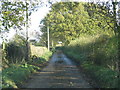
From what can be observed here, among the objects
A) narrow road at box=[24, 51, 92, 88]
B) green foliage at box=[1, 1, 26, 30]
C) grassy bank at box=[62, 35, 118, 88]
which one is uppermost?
green foliage at box=[1, 1, 26, 30]

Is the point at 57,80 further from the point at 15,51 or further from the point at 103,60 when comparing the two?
the point at 15,51

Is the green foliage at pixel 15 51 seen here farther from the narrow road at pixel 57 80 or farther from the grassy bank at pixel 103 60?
the grassy bank at pixel 103 60

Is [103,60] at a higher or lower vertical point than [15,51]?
lower

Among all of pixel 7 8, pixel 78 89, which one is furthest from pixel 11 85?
pixel 7 8

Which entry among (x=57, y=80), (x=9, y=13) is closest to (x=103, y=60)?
(x=57, y=80)

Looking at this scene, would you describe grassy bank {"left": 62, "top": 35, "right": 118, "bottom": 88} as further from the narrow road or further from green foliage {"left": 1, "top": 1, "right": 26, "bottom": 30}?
green foliage {"left": 1, "top": 1, "right": 26, "bottom": 30}

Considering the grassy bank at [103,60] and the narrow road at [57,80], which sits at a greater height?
the grassy bank at [103,60]

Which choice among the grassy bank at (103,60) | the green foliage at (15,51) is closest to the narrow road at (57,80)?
the grassy bank at (103,60)

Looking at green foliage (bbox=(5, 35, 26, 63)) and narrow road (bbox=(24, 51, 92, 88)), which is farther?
green foliage (bbox=(5, 35, 26, 63))

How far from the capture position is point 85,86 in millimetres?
8242

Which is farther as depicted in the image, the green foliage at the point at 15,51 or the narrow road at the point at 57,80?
the green foliage at the point at 15,51

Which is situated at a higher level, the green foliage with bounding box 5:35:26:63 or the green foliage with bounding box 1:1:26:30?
the green foliage with bounding box 1:1:26:30

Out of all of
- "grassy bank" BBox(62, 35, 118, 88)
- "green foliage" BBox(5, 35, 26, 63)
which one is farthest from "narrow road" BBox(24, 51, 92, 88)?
"green foliage" BBox(5, 35, 26, 63)

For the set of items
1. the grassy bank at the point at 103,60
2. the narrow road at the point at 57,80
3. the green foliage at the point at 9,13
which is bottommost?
the narrow road at the point at 57,80
